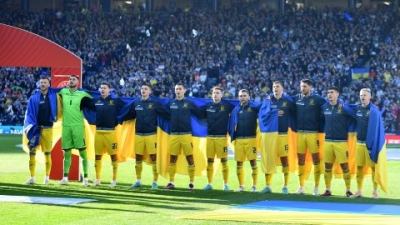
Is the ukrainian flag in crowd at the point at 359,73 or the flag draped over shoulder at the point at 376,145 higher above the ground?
the ukrainian flag in crowd at the point at 359,73

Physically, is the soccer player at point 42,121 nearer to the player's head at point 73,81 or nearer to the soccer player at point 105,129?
the player's head at point 73,81

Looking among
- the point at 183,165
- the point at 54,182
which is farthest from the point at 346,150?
the point at 54,182

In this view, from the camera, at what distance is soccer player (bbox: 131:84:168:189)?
19984mm

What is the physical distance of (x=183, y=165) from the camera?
67.5 feet

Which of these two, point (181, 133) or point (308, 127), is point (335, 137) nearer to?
point (308, 127)

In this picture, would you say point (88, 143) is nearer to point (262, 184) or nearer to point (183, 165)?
point (183, 165)

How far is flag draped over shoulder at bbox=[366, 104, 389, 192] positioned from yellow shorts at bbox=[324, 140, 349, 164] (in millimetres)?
517

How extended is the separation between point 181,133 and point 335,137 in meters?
3.37

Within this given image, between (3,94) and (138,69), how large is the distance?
692 cm

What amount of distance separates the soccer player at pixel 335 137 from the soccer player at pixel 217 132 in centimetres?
222

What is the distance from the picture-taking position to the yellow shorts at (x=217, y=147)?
19719 mm

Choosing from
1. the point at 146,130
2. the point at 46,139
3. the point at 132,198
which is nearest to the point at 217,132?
the point at 146,130

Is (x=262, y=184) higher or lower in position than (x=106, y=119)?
lower

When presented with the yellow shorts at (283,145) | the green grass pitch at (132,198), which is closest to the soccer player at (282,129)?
the yellow shorts at (283,145)
